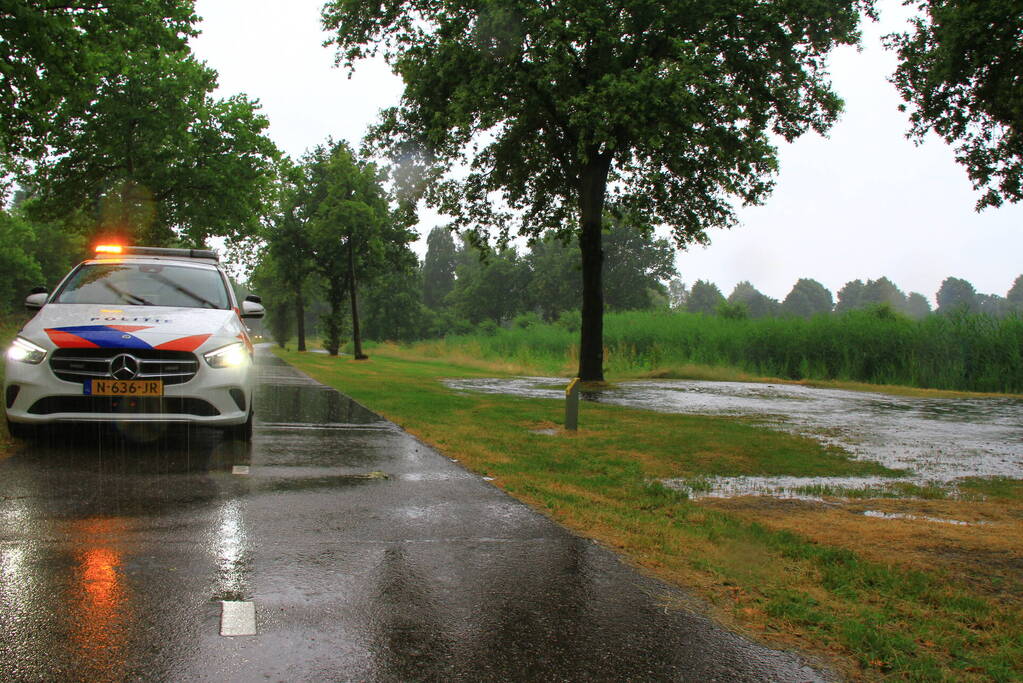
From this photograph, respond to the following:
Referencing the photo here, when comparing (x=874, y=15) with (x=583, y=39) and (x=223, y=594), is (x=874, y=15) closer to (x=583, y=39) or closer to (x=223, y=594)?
(x=583, y=39)

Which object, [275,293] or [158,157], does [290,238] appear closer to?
[158,157]

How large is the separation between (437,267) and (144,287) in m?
128

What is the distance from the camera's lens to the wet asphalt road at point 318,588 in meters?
2.98

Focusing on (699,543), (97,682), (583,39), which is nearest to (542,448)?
(699,543)

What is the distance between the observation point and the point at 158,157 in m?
30.4

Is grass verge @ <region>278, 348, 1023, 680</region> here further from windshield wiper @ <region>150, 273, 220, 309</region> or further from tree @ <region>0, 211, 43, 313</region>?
tree @ <region>0, 211, 43, 313</region>

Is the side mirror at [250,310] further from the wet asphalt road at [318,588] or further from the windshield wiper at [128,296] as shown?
the wet asphalt road at [318,588]

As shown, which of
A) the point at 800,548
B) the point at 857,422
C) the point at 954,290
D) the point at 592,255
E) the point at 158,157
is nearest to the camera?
the point at 800,548

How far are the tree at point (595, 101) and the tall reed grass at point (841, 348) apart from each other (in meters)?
5.79

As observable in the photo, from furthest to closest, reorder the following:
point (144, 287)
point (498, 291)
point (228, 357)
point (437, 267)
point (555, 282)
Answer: point (437, 267)
point (498, 291)
point (555, 282)
point (144, 287)
point (228, 357)

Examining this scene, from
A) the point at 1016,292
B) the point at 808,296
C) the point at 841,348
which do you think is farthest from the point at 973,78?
the point at 1016,292

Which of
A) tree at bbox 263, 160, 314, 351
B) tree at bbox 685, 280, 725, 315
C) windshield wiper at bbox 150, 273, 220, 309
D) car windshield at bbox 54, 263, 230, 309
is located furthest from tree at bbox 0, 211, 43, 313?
tree at bbox 685, 280, 725, 315

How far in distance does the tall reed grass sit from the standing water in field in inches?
165

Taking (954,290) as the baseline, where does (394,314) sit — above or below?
below
